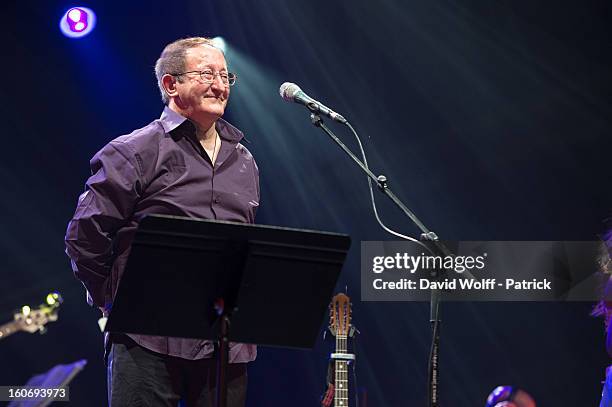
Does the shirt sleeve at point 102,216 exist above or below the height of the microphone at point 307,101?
below

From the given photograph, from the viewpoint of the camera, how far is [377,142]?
5.93 meters

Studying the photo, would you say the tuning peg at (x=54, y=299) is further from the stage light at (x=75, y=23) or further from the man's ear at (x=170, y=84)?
the man's ear at (x=170, y=84)

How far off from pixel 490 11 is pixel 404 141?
1.10m

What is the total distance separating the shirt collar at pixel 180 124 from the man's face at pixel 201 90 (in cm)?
5

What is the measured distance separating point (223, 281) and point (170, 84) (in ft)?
3.39

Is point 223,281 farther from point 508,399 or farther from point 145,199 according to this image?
point 508,399

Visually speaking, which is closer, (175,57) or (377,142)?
(175,57)

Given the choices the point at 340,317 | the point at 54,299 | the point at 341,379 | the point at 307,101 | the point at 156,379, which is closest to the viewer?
the point at 156,379

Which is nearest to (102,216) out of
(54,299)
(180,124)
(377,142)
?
(180,124)

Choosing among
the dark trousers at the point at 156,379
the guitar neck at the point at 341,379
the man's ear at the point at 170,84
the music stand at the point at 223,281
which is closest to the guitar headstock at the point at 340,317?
the guitar neck at the point at 341,379

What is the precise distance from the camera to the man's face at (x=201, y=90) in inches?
116

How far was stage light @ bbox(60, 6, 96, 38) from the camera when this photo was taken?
20.2 feet

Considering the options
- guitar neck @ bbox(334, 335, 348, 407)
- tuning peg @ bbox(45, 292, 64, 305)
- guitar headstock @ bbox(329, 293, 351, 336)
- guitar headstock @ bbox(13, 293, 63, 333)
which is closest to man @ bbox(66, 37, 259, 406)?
guitar neck @ bbox(334, 335, 348, 407)

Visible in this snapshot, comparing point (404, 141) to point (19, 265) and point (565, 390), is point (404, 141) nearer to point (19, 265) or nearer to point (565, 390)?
point (565, 390)
